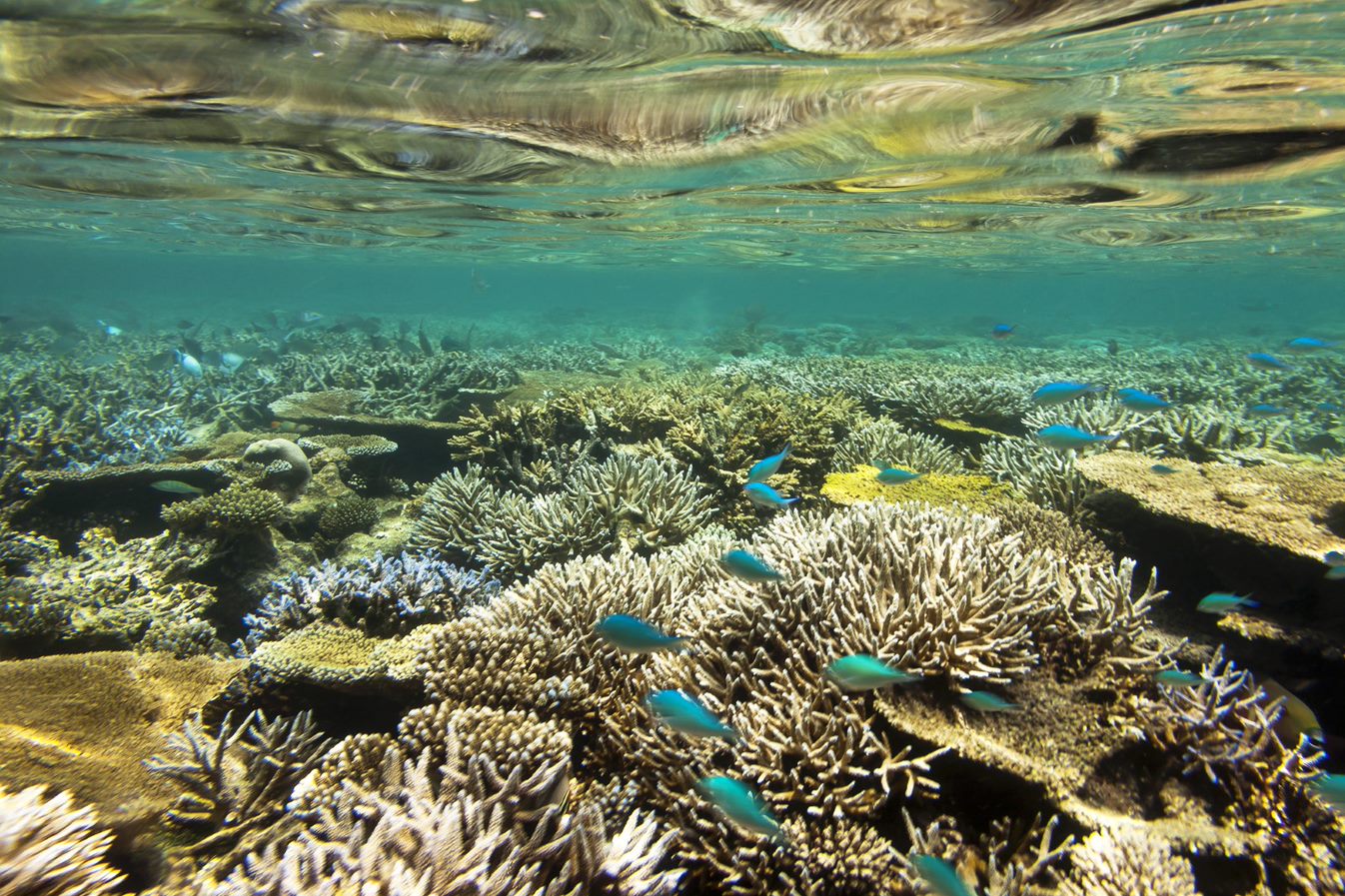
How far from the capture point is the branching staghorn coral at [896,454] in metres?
8.10

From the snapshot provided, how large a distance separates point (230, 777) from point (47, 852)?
121 centimetres

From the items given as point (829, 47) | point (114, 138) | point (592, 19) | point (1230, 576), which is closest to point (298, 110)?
point (114, 138)

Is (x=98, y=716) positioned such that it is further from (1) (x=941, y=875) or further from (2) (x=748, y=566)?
(1) (x=941, y=875)

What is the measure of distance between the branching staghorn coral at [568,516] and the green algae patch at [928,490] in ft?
5.00

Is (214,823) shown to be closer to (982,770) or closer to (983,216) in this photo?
(982,770)

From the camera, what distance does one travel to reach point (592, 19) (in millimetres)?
7531

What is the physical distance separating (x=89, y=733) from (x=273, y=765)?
1198 millimetres

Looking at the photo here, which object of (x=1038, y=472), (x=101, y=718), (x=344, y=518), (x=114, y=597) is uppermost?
(x=1038, y=472)

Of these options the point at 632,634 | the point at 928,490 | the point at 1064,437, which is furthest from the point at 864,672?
the point at 928,490

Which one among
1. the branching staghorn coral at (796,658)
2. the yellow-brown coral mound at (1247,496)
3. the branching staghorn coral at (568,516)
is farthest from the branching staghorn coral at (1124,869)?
the branching staghorn coral at (568,516)

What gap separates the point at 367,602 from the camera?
518cm

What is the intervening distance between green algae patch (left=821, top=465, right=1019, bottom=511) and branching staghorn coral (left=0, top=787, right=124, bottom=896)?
5.66 meters

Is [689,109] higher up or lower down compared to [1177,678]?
higher up

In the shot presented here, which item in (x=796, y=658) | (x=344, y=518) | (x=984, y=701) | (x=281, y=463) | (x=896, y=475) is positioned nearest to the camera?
(x=984, y=701)
